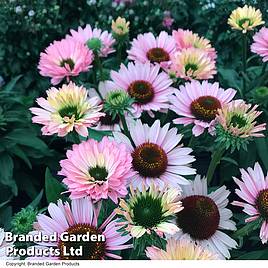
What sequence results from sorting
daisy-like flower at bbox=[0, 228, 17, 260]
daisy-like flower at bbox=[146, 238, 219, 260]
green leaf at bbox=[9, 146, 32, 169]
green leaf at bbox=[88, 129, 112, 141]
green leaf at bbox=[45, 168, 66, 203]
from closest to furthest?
daisy-like flower at bbox=[146, 238, 219, 260]
daisy-like flower at bbox=[0, 228, 17, 260]
green leaf at bbox=[45, 168, 66, 203]
green leaf at bbox=[88, 129, 112, 141]
green leaf at bbox=[9, 146, 32, 169]

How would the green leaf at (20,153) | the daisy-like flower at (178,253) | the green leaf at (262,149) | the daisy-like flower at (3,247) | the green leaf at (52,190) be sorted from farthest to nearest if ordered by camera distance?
the green leaf at (20,153) < the green leaf at (262,149) < the green leaf at (52,190) < the daisy-like flower at (3,247) < the daisy-like flower at (178,253)

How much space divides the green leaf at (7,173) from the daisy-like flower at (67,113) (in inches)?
15.3

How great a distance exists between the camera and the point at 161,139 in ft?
2.92

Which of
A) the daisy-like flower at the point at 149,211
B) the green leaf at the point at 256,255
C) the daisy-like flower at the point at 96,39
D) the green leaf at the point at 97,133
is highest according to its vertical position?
the daisy-like flower at the point at 96,39

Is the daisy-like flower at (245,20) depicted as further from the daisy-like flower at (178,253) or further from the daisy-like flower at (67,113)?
the daisy-like flower at (178,253)

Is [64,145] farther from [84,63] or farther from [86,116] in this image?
[86,116]

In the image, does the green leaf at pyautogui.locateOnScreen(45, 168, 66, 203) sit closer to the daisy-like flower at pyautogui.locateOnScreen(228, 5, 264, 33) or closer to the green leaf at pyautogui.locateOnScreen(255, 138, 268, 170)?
the green leaf at pyautogui.locateOnScreen(255, 138, 268, 170)

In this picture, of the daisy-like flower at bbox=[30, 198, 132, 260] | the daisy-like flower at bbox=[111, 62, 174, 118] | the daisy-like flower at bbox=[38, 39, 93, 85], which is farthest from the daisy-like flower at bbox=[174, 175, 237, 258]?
the daisy-like flower at bbox=[38, 39, 93, 85]

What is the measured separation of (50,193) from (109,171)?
216mm

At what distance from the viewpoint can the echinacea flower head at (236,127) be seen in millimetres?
811

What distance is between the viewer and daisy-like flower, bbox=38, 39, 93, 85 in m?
1.09

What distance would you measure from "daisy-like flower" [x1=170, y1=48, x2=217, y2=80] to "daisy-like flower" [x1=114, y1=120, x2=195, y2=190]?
0.22 metres

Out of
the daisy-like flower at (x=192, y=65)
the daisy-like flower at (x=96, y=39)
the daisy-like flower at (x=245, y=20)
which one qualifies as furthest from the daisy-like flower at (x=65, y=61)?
the daisy-like flower at (x=245, y=20)

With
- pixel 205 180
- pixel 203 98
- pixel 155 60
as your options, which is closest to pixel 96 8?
pixel 155 60
